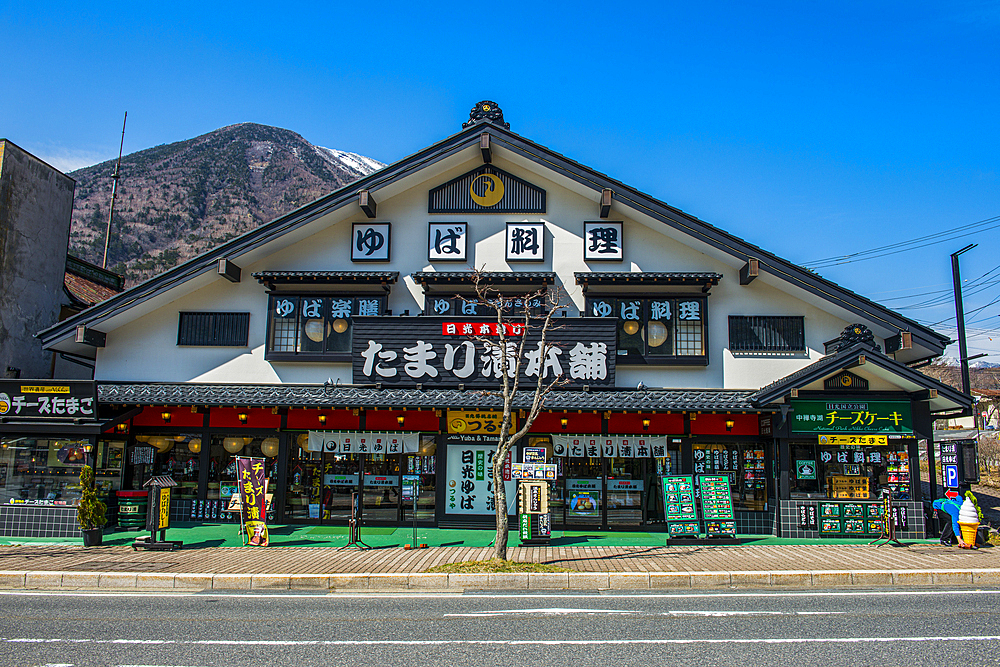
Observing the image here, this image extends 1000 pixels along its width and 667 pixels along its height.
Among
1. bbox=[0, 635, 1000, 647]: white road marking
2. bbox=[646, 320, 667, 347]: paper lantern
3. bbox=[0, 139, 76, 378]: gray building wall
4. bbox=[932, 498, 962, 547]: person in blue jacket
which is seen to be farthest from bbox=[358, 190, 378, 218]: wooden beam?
bbox=[932, 498, 962, 547]: person in blue jacket

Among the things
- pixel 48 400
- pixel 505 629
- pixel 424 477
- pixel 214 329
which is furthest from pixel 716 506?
pixel 48 400

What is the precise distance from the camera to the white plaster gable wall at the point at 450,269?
60.4 feet

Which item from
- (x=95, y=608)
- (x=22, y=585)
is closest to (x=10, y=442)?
(x=22, y=585)

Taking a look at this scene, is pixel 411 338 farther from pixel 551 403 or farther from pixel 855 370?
pixel 855 370

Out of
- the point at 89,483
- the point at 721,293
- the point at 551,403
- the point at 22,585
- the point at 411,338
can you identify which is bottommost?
the point at 22,585

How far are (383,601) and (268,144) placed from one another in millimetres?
152308

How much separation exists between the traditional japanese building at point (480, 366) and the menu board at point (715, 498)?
1.75 feet

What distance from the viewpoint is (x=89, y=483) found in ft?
52.4

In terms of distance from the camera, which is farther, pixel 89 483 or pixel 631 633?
pixel 89 483

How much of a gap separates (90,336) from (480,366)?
36.7 feet

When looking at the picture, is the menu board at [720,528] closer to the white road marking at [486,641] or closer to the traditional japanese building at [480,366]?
the traditional japanese building at [480,366]

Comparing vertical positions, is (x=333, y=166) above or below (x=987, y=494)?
above

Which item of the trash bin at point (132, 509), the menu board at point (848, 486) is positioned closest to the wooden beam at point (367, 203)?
the trash bin at point (132, 509)

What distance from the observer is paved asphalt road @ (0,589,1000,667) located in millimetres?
7395
